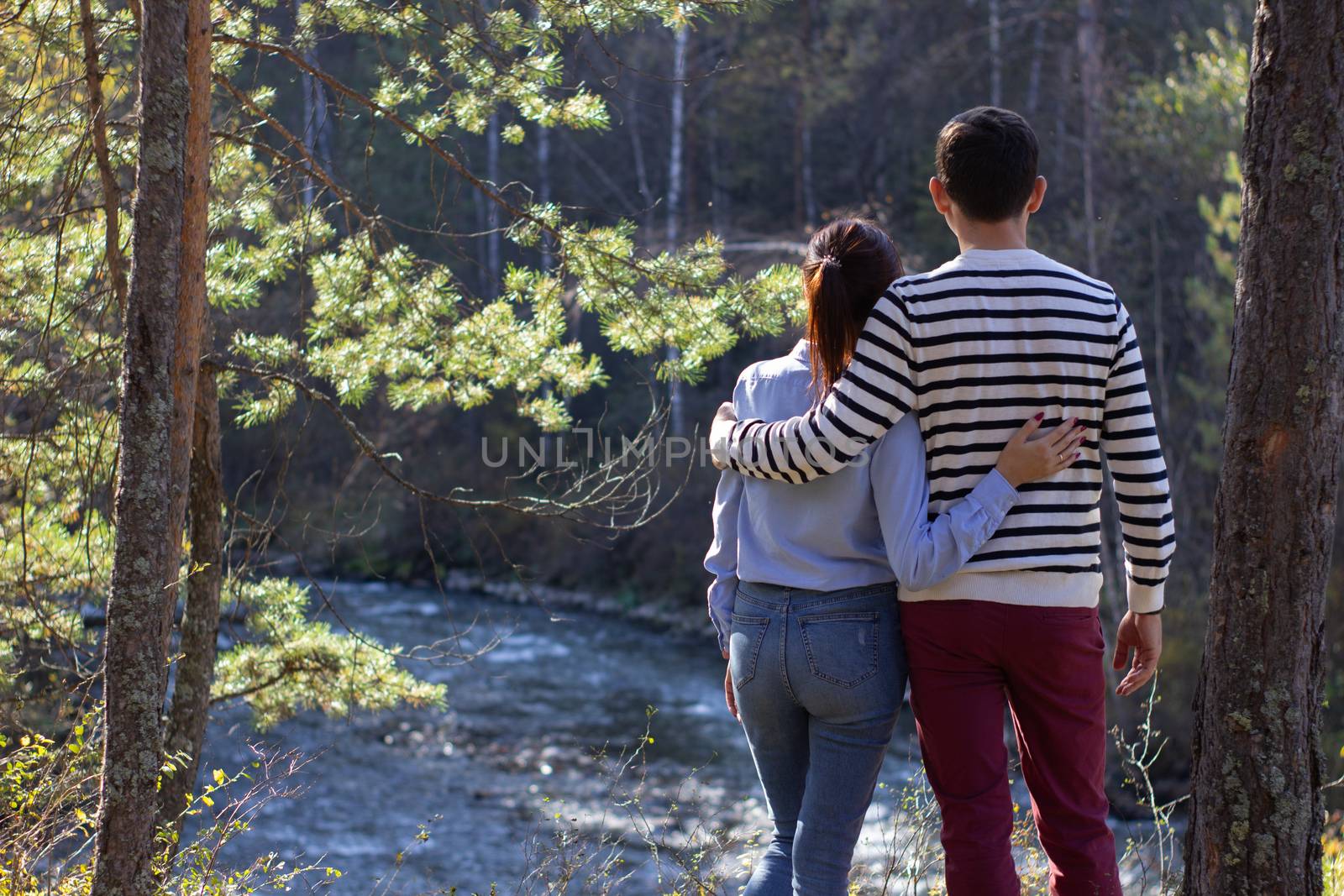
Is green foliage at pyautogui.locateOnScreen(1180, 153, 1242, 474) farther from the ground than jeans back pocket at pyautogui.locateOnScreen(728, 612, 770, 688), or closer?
farther from the ground

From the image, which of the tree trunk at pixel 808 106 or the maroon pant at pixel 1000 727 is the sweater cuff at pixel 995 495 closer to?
the maroon pant at pixel 1000 727

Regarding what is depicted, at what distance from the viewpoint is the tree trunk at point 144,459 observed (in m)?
2.17

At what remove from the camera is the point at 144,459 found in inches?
86.0

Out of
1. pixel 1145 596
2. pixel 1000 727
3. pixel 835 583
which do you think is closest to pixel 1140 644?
pixel 1145 596

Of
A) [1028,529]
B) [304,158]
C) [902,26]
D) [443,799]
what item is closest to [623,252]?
[304,158]

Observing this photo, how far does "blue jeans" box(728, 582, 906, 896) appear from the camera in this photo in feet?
6.02

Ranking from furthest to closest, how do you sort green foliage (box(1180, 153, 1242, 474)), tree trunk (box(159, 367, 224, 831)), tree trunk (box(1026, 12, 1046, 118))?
tree trunk (box(1026, 12, 1046, 118)), green foliage (box(1180, 153, 1242, 474)), tree trunk (box(159, 367, 224, 831))

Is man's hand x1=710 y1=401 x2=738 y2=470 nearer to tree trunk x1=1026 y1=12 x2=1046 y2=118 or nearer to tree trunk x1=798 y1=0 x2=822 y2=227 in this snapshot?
tree trunk x1=1026 y1=12 x2=1046 y2=118

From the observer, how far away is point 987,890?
181cm

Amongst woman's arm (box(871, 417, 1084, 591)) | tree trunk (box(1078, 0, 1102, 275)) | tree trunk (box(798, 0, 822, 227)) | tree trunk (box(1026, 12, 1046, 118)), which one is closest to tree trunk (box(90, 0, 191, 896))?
woman's arm (box(871, 417, 1084, 591))

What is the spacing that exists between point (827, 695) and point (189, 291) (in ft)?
5.51

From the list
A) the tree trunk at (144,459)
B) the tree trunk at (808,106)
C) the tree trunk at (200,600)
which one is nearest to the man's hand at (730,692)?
the tree trunk at (144,459)

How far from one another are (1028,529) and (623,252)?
7.25ft

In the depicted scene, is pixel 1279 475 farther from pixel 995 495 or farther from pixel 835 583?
pixel 835 583
